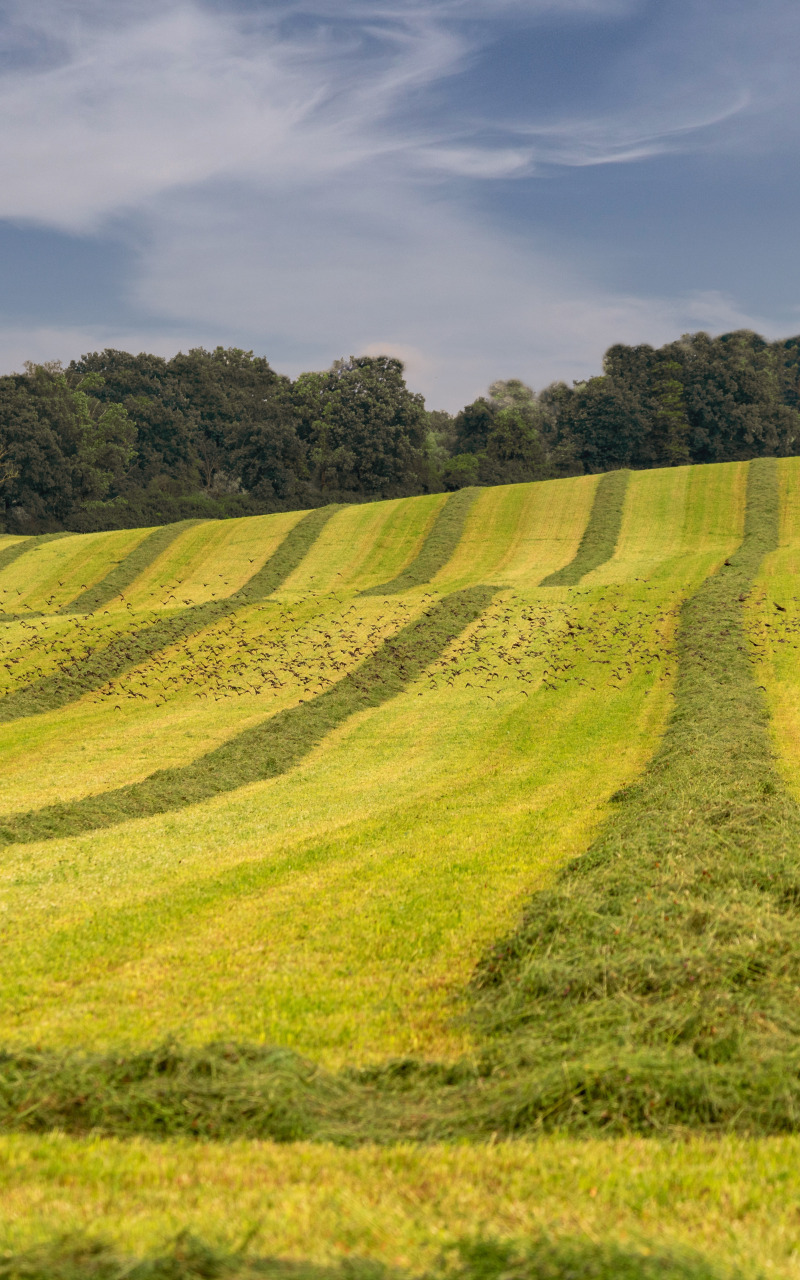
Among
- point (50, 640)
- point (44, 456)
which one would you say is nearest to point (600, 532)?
point (50, 640)

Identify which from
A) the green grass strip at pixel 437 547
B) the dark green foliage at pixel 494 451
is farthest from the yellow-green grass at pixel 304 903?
the dark green foliage at pixel 494 451

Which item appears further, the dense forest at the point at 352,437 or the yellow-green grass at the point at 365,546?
the dense forest at the point at 352,437

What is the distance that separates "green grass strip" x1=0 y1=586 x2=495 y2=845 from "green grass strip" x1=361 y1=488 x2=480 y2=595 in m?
7.58

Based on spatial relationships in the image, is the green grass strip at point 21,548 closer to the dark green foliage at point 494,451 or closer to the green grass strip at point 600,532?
the green grass strip at point 600,532

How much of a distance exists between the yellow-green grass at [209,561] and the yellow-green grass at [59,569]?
102 inches

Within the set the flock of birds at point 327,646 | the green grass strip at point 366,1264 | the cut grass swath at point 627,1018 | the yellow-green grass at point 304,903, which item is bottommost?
the yellow-green grass at point 304,903

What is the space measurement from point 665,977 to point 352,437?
259ft

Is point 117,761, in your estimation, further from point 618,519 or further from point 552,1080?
point 618,519

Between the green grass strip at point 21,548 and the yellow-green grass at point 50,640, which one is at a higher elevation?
the green grass strip at point 21,548

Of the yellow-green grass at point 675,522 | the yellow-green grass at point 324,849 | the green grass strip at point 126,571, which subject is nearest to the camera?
the yellow-green grass at point 324,849

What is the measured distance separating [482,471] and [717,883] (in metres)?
79.6

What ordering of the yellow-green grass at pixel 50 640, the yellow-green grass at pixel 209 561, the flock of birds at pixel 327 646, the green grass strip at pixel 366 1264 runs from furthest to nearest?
the yellow-green grass at pixel 209 561 < the yellow-green grass at pixel 50 640 < the flock of birds at pixel 327 646 < the green grass strip at pixel 366 1264

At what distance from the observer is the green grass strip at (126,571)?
138 ft

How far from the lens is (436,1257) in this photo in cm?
399
